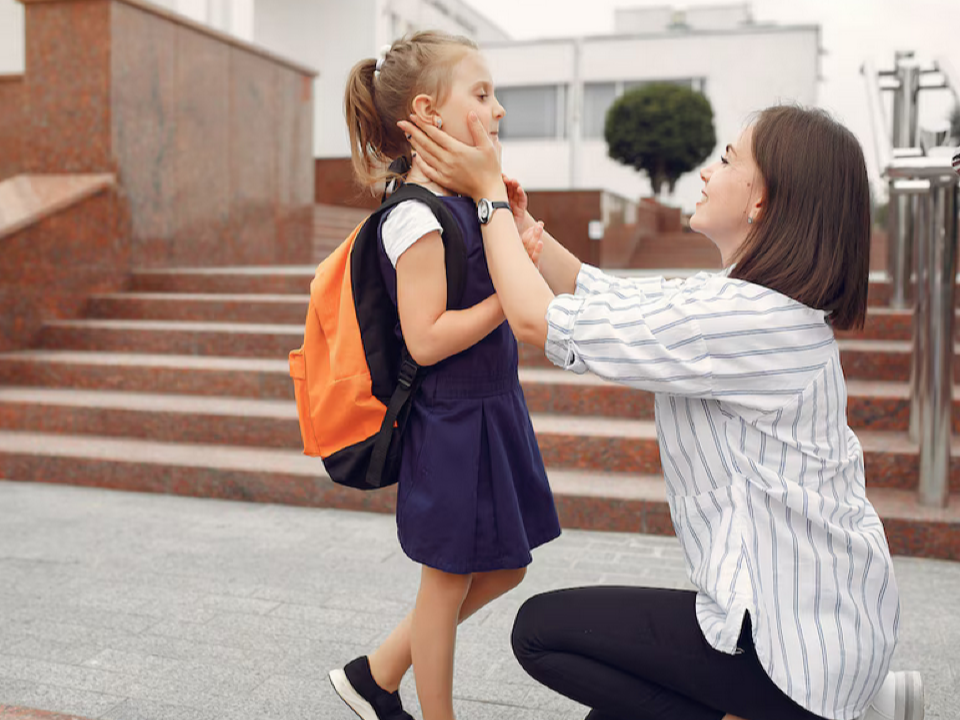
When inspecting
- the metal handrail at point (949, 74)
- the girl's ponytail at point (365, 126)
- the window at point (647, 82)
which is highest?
the window at point (647, 82)

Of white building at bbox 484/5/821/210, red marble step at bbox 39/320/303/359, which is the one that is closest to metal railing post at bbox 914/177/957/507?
red marble step at bbox 39/320/303/359

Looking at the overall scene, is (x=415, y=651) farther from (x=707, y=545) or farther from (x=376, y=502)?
(x=376, y=502)

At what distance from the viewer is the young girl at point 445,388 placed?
2012mm

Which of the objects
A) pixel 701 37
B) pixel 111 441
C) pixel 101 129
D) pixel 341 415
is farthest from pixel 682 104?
pixel 341 415

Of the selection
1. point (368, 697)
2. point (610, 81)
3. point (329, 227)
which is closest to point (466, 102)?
point (368, 697)

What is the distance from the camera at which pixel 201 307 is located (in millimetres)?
7145

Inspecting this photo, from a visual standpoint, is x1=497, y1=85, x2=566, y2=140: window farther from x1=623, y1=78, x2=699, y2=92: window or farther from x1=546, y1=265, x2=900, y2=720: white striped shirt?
x1=546, y1=265, x2=900, y2=720: white striped shirt

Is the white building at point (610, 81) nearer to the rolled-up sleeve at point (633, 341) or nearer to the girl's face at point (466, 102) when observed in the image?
the girl's face at point (466, 102)

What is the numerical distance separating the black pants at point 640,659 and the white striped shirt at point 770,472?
0.08 meters

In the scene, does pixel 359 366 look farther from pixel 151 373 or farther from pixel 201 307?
pixel 201 307

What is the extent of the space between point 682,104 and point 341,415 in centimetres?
2090

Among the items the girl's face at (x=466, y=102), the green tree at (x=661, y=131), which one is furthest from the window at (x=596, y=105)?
the girl's face at (x=466, y=102)

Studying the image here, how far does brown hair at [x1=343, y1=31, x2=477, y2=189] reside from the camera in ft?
6.87

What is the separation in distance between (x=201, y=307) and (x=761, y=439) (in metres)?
5.88
